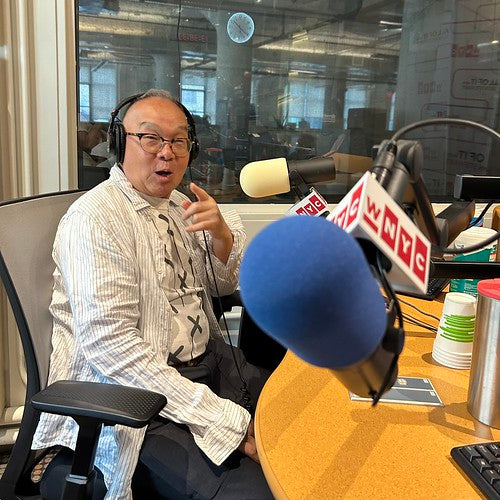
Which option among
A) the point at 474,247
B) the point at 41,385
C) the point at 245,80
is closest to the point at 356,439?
the point at 474,247

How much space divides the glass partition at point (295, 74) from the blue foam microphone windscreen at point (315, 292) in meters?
1.59

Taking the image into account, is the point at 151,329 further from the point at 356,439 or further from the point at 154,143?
the point at 356,439

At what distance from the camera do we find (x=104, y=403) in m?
0.91

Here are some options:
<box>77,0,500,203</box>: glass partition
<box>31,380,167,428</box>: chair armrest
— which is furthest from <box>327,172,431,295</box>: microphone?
<box>77,0,500,203</box>: glass partition

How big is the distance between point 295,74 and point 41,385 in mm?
1526

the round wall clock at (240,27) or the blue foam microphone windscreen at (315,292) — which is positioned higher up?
the round wall clock at (240,27)

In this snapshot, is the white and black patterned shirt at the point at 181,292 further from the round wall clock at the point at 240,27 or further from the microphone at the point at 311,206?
the round wall clock at the point at 240,27

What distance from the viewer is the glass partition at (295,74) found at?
1.92 m

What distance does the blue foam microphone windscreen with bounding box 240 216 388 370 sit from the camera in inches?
13.4

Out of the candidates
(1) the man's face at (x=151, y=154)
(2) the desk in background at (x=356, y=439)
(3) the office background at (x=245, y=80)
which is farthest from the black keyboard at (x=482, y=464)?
(3) the office background at (x=245, y=80)

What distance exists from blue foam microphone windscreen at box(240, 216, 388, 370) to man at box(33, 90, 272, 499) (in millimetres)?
760

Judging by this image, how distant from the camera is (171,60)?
6.45 ft

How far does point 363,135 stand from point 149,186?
122 centimetres

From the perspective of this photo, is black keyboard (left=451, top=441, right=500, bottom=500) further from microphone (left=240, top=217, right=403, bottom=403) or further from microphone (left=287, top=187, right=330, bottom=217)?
microphone (left=287, top=187, right=330, bottom=217)
